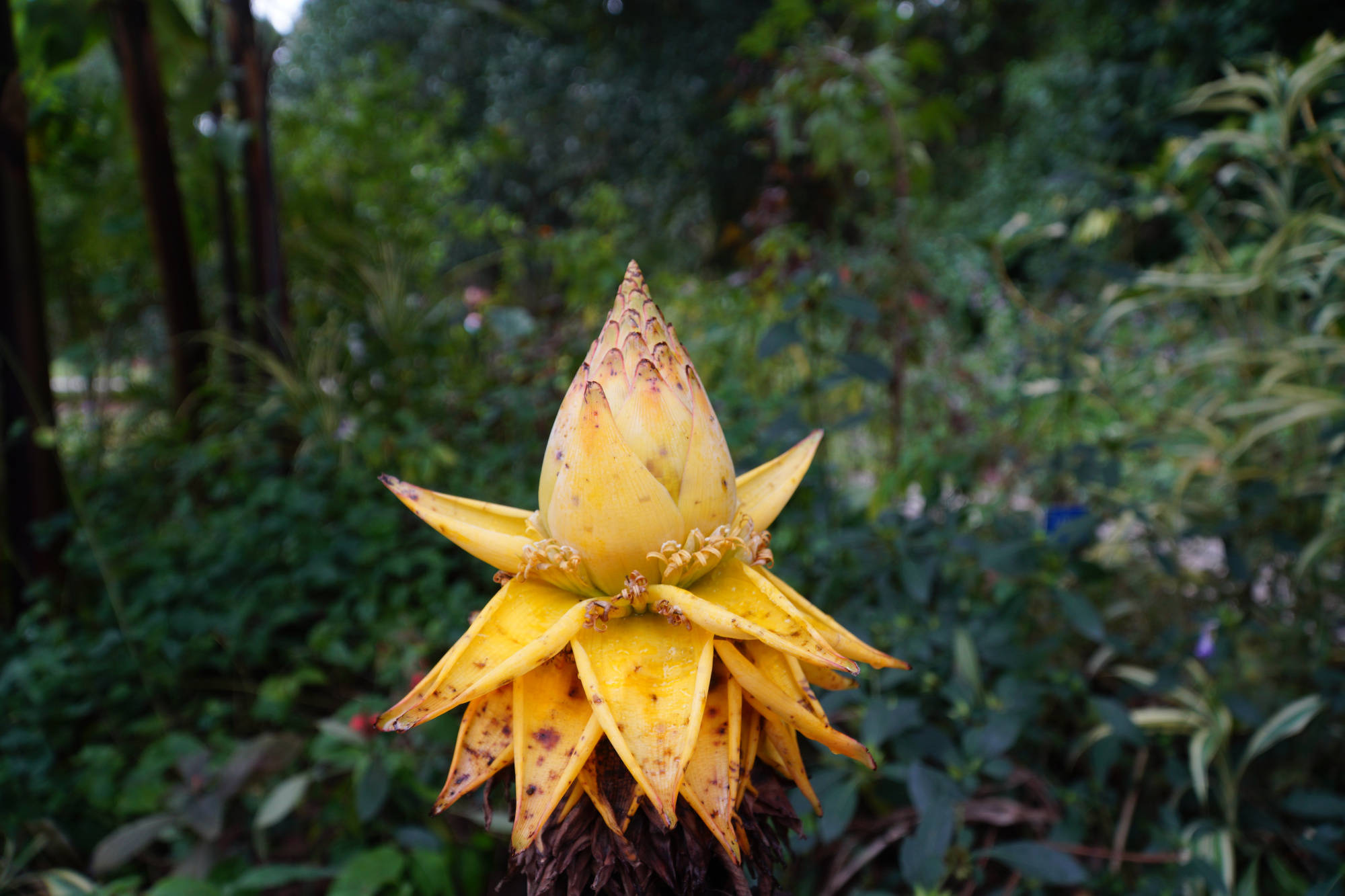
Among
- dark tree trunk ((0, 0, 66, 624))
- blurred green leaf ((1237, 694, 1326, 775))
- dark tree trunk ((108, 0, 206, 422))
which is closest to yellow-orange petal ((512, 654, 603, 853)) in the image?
blurred green leaf ((1237, 694, 1326, 775))

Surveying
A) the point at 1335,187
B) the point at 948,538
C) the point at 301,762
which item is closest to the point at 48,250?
the point at 301,762

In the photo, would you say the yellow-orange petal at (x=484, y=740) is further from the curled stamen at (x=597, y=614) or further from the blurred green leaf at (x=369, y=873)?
the blurred green leaf at (x=369, y=873)

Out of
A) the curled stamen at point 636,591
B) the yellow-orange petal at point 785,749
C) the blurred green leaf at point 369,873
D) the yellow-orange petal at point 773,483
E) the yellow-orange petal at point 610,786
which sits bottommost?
the blurred green leaf at point 369,873

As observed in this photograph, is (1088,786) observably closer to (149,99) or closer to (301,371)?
(301,371)

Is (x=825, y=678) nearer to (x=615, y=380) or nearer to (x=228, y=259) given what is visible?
(x=615, y=380)

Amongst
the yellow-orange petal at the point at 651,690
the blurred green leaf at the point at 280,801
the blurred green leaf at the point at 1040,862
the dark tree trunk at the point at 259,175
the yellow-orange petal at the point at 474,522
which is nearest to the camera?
the yellow-orange petal at the point at 651,690

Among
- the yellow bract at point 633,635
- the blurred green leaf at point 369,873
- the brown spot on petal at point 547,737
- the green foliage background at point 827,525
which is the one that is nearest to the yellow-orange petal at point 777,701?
the yellow bract at point 633,635

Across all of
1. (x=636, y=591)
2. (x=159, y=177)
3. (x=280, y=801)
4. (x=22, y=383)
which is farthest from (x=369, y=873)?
(x=159, y=177)

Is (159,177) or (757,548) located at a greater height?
(159,177)

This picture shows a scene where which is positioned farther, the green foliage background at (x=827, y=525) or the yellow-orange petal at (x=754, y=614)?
the green foliage background at (x=827, y=525)
